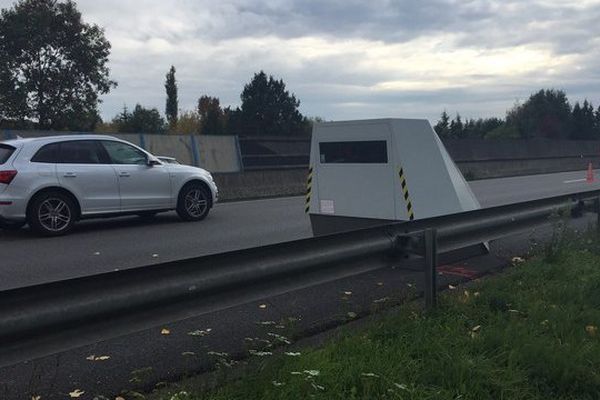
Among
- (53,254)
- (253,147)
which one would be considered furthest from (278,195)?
(53,254)

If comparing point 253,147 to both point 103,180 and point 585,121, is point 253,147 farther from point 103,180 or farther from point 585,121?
point 585,121

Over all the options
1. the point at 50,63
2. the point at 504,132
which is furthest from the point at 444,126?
the point at 50,63

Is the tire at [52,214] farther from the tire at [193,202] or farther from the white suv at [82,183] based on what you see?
the tire at [193,202]

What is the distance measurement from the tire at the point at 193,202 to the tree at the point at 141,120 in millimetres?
71081

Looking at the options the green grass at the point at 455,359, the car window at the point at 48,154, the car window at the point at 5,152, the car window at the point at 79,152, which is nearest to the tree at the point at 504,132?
the car window at the point at 79,152

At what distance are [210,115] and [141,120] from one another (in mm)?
9767

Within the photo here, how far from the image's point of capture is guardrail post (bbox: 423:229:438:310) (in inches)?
189

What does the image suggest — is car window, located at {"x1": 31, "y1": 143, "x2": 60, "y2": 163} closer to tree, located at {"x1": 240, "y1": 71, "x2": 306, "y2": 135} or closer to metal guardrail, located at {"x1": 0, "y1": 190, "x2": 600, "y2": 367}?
metal guardrail, located at {"x1": 0, "y1": 190, "x2": 600, "y2": 367}

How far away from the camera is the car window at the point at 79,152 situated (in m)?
10.3

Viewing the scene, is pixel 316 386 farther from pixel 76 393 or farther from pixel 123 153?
pixel 123 153

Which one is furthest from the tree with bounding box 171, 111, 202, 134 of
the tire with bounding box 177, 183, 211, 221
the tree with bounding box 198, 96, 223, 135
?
the tire with bounding box 177, 183, 211, 221

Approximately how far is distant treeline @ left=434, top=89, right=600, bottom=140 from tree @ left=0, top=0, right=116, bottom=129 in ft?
170

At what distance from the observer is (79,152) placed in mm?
10477

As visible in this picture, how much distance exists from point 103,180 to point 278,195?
8.76 m
